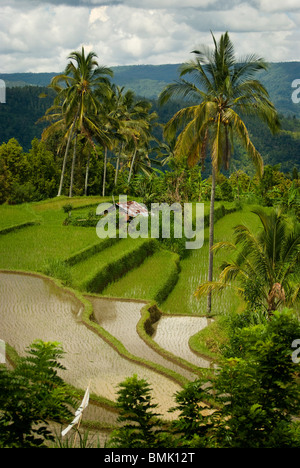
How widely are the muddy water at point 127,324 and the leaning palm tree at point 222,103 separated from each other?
6.32ft

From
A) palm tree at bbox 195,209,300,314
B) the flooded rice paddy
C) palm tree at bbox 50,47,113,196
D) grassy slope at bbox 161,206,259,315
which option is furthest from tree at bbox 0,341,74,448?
palm tree at bbox 50,47,113,196

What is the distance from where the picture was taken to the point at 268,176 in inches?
1145

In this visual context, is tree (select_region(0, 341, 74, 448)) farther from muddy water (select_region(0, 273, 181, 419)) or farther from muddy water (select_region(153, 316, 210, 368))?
muddy water (select_region(153, 316, 210, 368))

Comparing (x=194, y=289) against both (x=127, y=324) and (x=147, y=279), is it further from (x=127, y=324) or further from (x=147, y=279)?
(x=127, y=324)

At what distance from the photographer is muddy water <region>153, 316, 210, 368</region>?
801cm

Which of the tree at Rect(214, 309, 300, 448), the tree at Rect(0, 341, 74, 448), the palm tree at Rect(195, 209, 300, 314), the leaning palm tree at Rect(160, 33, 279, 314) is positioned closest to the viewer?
the tree at Rect(0, 341, 74, 448)

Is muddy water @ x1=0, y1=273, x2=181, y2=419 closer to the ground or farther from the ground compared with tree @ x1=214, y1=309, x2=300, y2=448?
closer to the ground

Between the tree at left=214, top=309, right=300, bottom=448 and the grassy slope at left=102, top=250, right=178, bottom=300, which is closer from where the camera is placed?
the tree at left=214, top=309, right=300, bottom=448

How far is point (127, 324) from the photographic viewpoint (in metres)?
8.91

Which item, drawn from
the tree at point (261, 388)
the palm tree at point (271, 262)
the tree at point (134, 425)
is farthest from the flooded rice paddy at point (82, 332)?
the tree at point (134, 425)

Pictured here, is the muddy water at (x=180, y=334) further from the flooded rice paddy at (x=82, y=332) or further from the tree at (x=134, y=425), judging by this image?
the tree at (x=134, y=425)

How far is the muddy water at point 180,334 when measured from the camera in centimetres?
801

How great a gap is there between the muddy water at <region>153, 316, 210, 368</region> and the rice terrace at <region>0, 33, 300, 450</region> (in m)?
0.03
